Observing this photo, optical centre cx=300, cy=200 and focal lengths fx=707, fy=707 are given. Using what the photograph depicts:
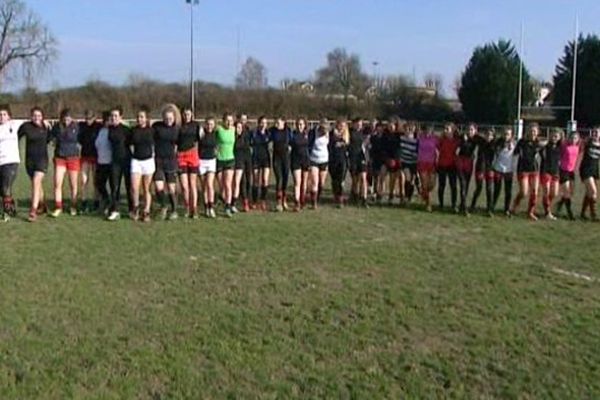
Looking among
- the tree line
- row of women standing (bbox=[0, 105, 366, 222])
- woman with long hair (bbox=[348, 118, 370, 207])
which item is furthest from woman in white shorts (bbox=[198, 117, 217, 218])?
the tree line

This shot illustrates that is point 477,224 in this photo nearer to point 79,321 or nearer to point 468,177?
point 468,177

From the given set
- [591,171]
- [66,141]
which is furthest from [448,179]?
[66,141]

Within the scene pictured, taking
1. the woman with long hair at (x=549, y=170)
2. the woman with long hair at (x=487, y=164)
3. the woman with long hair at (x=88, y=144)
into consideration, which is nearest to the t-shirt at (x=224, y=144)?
the woman with long hair at (x=88, y=144)

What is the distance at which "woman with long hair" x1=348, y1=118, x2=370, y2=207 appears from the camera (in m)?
14.6

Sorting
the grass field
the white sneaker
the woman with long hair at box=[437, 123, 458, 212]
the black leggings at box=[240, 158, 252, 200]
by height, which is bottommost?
the grass field

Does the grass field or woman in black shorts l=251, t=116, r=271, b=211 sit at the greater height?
woman in black shorts l=251, t=116, r=271, b=211

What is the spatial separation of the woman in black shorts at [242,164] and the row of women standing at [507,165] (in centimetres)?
325

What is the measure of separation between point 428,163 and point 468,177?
903 mm

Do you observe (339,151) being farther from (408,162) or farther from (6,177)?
(6,177)

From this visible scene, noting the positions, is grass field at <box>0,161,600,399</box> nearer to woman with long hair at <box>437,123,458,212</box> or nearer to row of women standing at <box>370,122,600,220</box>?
row of women standing at <box>370,122,600,220</box>

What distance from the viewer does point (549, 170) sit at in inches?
527

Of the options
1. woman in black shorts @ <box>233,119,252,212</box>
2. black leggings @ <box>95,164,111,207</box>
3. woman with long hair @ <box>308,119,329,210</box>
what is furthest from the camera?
woman with long hair @ <box>308,119,329,210</box>

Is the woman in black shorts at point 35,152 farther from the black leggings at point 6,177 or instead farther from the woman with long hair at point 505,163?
the woman with long hair at point 505,163

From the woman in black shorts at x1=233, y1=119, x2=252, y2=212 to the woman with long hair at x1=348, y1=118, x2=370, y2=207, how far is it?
2.20 metres
